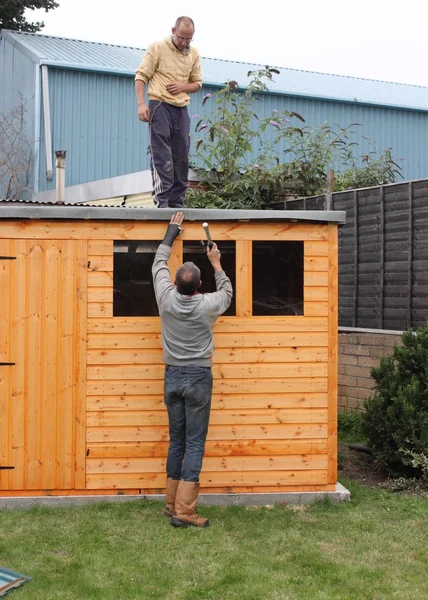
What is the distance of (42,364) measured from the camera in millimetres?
6762

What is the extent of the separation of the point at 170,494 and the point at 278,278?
1.98 m

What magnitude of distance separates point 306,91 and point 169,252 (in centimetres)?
1587

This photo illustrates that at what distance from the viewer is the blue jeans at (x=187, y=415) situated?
20.3 ft

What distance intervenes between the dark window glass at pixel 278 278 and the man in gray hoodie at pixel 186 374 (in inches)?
23.1

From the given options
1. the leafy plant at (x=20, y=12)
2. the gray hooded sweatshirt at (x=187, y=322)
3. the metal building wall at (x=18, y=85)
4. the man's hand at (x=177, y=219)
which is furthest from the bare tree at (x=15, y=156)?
the gray hooded sweatshirt at (x=187, y=322)

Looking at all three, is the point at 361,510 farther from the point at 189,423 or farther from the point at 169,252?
the point at 169,252

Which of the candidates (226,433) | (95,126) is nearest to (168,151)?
(226,433)

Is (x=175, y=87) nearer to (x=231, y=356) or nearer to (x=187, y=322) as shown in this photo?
(x=187, y=322)

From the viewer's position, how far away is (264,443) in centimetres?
686

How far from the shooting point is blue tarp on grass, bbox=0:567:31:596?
16.1ft

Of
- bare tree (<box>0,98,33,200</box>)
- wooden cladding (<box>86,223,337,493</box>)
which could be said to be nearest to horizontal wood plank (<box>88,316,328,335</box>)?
wooden cladding (<box>86,223,337,493</box>)

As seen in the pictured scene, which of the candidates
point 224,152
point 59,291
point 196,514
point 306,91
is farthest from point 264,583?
point 306,91

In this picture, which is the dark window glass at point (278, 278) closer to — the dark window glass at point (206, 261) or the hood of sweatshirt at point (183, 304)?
the dark window glass at point (206, 261)

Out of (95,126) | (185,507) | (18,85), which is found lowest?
(185,507)
